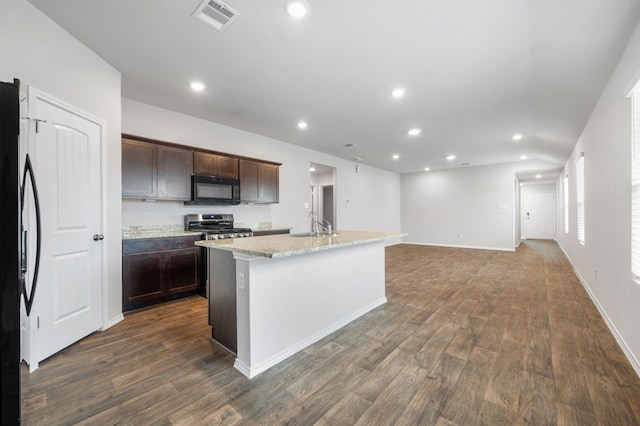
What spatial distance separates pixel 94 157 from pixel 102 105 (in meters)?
0.55

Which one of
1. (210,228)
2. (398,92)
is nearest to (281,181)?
(210,228)

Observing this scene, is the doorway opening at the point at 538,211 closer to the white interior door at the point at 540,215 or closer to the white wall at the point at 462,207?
the white interior door at the point at 540,215

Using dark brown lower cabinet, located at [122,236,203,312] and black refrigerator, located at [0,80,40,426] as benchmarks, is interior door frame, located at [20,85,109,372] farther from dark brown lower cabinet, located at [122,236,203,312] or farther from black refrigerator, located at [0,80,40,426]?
black refrigerator, located at [0,80,40,426]

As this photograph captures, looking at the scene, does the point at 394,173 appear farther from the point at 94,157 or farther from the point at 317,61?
the point at 94,157

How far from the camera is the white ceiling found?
76.7 inches

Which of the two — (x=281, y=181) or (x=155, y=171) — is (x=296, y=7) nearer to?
(x=155, y=171)

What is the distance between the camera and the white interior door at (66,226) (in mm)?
2100

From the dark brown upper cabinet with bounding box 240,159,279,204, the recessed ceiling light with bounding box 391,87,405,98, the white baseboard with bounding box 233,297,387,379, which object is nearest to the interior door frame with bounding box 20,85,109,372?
the white baseboard with bounding box 233,297,387,379

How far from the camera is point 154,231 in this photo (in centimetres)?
369

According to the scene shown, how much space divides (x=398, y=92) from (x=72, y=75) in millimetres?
3249

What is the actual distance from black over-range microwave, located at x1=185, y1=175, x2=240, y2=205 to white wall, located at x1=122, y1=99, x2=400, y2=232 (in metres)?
0.31

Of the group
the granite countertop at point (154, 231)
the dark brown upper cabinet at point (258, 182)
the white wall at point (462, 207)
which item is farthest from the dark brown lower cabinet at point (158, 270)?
the white wall at point (462, 207)

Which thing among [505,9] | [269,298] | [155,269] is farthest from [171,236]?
[505,9]

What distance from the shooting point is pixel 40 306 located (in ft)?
6.86
